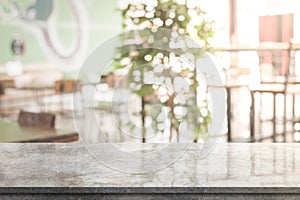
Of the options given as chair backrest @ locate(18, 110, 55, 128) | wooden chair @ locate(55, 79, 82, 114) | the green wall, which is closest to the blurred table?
chair backrest @ locate(18, 110, 55, 128)

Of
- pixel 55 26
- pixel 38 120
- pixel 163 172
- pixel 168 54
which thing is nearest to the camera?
pixel 163 172

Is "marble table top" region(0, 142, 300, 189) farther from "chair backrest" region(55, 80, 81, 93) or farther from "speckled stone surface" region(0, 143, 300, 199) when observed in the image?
"chair backrest" region(55, 80, 81, 93)

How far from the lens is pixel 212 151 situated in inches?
62.9

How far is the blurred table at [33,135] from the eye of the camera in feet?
9.72

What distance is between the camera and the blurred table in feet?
9.72

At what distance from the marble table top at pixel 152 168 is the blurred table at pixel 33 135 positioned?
122 centimetres

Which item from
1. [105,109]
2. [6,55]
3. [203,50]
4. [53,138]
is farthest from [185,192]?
[6,55]

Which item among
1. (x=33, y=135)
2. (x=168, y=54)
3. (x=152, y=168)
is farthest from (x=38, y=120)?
(x=152, y=168)

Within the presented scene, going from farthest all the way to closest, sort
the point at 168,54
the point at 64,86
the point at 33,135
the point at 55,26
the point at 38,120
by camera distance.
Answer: the point at 55,26 → the point at 64,86 → the point at 168,54 → the point at 38,120 → the point at 33,135

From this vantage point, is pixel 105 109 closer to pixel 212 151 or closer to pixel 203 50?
pixel 203 50

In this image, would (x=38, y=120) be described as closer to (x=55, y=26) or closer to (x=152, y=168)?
(x=152, y=168)

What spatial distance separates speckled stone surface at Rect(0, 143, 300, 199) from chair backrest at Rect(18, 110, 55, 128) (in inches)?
64.4

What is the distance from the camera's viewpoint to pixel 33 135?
3027 millimetres

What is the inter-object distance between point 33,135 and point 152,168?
1.79 metres
